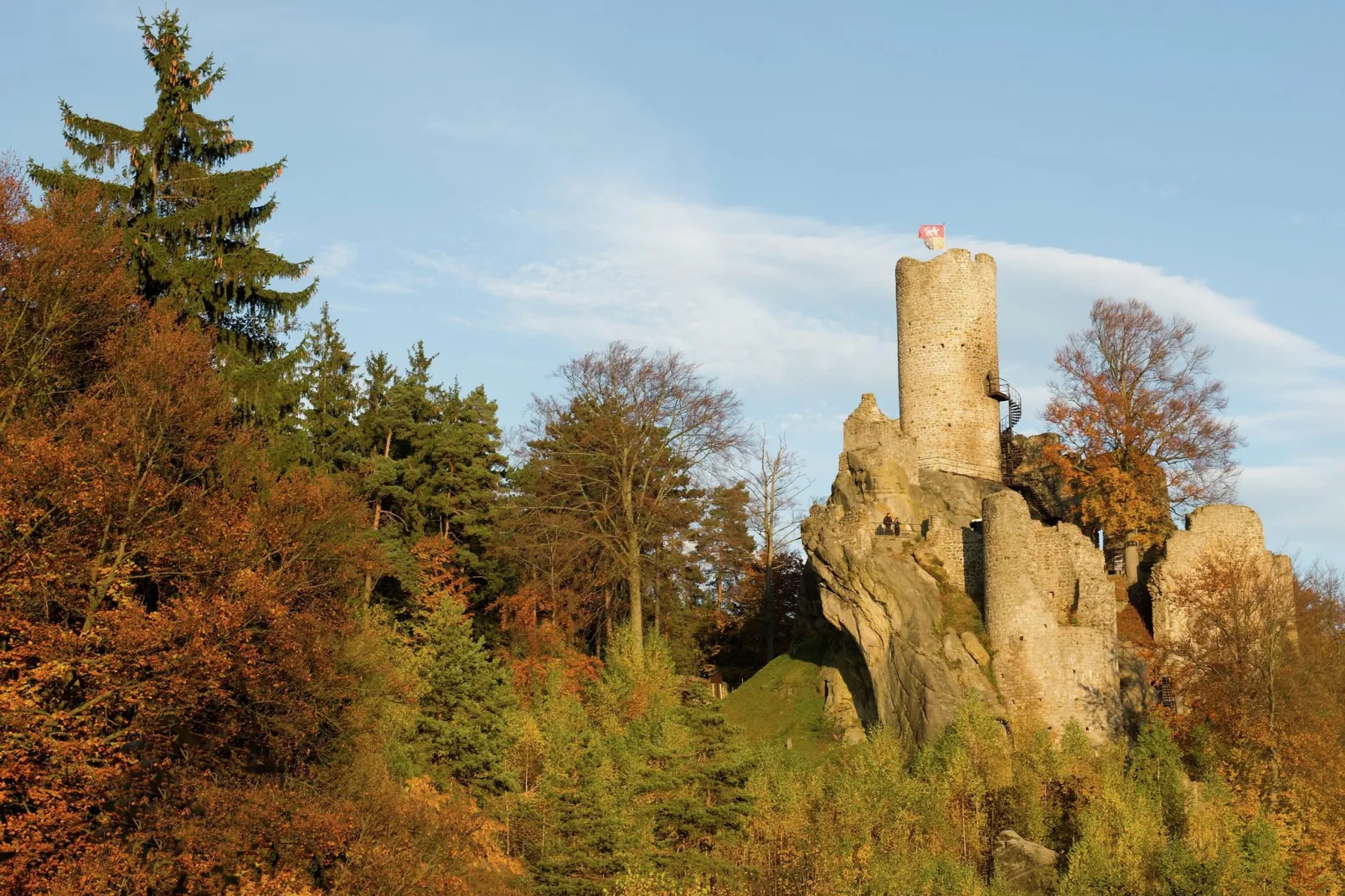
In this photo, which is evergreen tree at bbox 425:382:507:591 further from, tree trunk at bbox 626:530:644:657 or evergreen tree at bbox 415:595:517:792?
evergreen tree at bbox 415:595:517:792

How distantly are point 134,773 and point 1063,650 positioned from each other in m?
20.5

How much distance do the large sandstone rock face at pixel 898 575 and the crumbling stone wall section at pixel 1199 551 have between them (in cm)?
499

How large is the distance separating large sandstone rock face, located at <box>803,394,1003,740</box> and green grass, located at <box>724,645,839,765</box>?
4.14 feet

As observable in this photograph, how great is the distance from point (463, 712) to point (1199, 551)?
19.0m

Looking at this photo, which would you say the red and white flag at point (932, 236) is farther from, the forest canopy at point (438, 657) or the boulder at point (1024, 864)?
the boulder at point (1024, 864)

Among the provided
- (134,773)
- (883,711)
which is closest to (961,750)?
(883,711)

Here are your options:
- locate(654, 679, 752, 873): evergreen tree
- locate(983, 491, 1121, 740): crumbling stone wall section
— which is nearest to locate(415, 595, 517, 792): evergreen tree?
locate(654, 679, 752, 873): evergreen tree

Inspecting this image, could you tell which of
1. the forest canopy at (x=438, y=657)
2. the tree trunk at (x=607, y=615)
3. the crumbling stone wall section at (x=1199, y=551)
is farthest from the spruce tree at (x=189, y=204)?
the crumbling stone wall section at (x=1199, y=551)

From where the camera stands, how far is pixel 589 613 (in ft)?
132

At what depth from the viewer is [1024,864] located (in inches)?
1121

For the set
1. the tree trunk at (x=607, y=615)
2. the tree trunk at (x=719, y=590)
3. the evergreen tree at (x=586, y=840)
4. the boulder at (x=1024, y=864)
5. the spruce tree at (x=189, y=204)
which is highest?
the spruce tree at (x=189, y=204)

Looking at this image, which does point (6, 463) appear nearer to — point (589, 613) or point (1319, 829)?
point (589, 613)

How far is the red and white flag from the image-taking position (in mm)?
44875

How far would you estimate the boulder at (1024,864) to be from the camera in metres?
27.9
